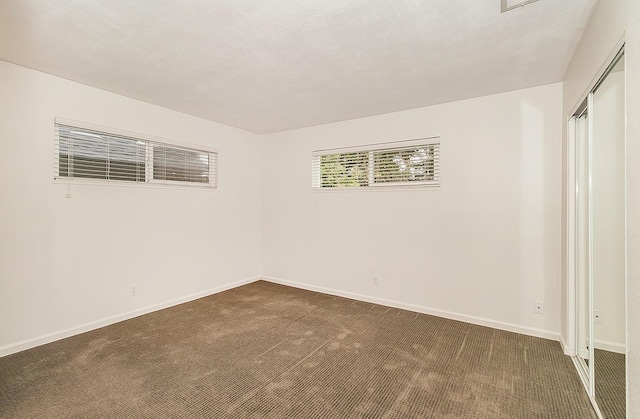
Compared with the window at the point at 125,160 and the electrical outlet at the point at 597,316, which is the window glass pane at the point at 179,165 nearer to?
the window at the point at 125,160

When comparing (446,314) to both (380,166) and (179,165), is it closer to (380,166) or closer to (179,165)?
(380,166)

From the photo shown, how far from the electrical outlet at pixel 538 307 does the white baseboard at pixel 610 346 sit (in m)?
1.03

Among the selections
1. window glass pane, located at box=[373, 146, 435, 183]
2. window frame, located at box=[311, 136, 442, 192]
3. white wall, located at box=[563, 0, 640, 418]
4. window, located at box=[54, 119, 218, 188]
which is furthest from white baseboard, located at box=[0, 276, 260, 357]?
white wall, located at box=[563, 0, 640, 418]

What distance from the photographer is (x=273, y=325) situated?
3176 millimetres

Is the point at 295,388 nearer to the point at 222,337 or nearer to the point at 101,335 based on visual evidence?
the point at 222,337

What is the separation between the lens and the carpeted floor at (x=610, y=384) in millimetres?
1526

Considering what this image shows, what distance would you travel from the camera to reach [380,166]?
397 centimetres

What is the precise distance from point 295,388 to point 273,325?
3.77ft

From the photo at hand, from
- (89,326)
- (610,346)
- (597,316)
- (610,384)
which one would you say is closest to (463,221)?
(597,316)

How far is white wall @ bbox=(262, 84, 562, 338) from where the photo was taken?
2.92m

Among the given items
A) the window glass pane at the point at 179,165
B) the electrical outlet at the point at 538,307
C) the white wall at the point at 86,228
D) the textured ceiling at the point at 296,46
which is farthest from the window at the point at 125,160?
the electrical outlet at the point at 538,307

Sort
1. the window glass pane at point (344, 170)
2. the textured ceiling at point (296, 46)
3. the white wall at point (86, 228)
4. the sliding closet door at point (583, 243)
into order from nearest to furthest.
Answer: the textured ceiling at point (296, 46) → the sliding closet door at point (583, 243) → the white wall at point (86, 228) → the window glass pane at point (344, 170)

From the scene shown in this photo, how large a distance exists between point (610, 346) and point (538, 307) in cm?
129

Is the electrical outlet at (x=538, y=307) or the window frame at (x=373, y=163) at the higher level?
the window frame at (x=373, y=163)
